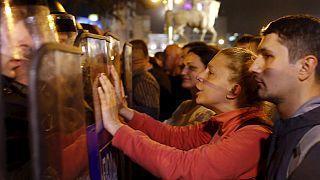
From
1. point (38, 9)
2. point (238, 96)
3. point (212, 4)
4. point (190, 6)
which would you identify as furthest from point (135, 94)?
point (190, 6)

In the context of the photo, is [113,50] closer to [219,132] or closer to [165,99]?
[219,132]

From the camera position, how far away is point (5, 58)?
54.5 inches

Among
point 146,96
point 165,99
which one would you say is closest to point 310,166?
point 146,96

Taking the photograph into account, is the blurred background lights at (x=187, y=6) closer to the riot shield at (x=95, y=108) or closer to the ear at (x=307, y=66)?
the riot shield at (x=95, y=108)

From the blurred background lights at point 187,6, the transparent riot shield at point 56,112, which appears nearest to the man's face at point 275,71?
the transparent riot shield at point 56,112

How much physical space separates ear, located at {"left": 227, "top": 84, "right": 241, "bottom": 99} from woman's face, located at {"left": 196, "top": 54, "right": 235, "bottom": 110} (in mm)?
15

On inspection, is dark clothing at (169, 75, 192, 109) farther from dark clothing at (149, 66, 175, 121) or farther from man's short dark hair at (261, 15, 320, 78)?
man's short dark hair at (261, 15, 320, 78)

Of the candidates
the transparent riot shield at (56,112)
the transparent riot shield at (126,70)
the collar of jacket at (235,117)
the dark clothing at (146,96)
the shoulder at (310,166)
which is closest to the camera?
the transparent riot shield at (56,112)

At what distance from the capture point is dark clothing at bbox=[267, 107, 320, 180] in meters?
1.64

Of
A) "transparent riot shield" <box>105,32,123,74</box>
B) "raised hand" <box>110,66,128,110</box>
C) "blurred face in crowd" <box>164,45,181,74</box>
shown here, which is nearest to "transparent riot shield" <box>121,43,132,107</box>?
"transparent riot shield" <box>105,32,123,74</box>

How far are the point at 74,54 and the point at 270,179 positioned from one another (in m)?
1.00

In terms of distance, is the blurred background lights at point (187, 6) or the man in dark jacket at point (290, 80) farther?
the blurred background lights at point (187, 6)

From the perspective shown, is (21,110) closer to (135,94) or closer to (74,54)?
(74,54)

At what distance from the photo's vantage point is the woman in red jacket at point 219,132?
6.63 feet
